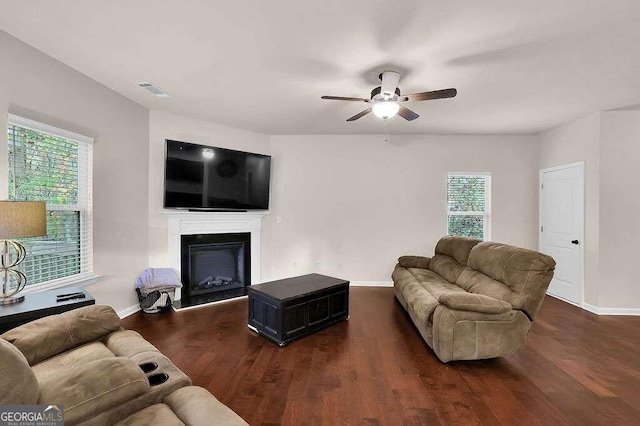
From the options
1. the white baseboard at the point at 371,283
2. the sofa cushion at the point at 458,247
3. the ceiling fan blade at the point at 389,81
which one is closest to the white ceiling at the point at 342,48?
the ceiling fan blade at the point at 389,81

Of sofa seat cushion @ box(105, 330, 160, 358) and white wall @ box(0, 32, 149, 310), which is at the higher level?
white wall @ box(0, 32, 149, 310)

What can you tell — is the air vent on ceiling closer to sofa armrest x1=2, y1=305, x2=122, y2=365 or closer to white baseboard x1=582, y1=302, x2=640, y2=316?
sofa armrest x1=2, y1=305, x2=122, y2=365

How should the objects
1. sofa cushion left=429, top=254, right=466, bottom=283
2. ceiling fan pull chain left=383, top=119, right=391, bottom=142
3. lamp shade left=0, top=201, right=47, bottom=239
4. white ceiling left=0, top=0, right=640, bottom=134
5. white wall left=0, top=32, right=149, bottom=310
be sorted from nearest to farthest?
lamp shade left=0, top=201, right=47, bottom=239
white ceiling left=0, top=0, right=640, bottom=134
white wall left=0, top=32, right=149, bottom=310
sofa cushion left=429, top=254, right=466, bottom=283
ceiling fan pull chain left=383, top=119, right=391, bottom=142

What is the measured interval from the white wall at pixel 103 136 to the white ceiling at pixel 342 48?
0.55ft

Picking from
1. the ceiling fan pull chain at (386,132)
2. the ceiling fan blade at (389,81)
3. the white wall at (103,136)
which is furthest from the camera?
the ceiling fan pull chain at (386,132)

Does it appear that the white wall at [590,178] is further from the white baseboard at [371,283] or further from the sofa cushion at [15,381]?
the sofa cushion at [15,381]

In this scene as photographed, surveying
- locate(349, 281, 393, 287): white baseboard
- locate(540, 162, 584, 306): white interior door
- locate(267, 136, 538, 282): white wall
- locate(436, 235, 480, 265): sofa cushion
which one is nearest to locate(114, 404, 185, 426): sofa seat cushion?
locate(436, 235, 480, 265): sofa cushion

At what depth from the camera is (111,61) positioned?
8.86ft

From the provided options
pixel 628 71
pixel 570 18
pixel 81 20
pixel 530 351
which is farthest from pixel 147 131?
pixel 628 71

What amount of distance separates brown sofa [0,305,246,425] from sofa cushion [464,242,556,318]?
8.47ft

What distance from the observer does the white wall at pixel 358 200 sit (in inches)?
205

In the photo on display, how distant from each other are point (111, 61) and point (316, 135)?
10.4ft

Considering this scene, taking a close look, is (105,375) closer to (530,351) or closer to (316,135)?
(530,351)

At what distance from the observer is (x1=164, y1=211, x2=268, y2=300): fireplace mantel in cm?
415
